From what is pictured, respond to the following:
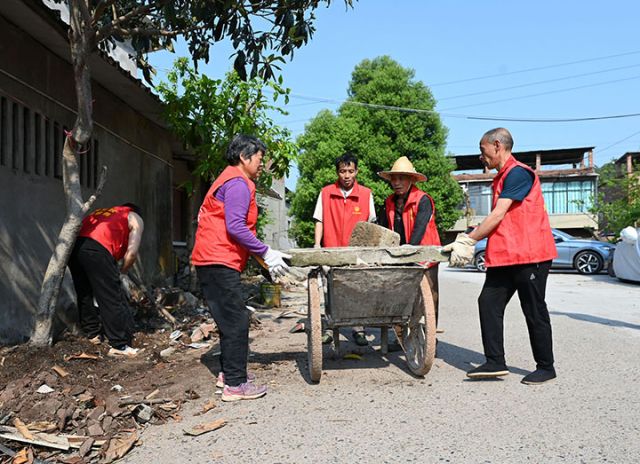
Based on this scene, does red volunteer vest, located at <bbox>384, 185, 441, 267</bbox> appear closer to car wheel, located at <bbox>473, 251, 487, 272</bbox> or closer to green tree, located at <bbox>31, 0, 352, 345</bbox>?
green tree, located at <bbox>31, 0, 352, 345</bbox>

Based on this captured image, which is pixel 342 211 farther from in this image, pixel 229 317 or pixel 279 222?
pixel 279 222

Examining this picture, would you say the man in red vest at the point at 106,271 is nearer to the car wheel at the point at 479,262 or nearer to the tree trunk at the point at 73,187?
the tree trunk at the point at 73,187

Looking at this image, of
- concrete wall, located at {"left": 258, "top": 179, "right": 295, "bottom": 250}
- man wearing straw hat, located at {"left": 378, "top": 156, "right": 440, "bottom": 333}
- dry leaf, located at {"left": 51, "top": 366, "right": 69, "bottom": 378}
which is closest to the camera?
dry leaf, located at {"left": 51, "top": 366, "right": 69, "bottom": 378}

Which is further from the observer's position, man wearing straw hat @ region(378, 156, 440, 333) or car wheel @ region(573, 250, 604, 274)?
car wheel @ region(573, 250, 604, 274)

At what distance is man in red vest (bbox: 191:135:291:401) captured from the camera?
403cm

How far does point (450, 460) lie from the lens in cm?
288

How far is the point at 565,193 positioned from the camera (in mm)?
35875

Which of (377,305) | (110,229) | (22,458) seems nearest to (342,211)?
(377,305)

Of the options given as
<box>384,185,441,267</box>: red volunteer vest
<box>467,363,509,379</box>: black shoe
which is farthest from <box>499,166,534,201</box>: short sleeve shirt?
<box>467,363,509,379</box>: black shoe

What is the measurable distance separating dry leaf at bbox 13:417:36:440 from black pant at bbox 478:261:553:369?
10.5 feet

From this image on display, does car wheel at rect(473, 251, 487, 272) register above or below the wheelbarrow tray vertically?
below

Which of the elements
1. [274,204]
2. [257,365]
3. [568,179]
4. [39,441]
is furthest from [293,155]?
[568,179]

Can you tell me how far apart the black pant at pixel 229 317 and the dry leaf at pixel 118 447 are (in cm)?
90

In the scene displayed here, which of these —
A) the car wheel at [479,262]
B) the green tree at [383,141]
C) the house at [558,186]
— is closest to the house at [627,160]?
the house at [558,186]
